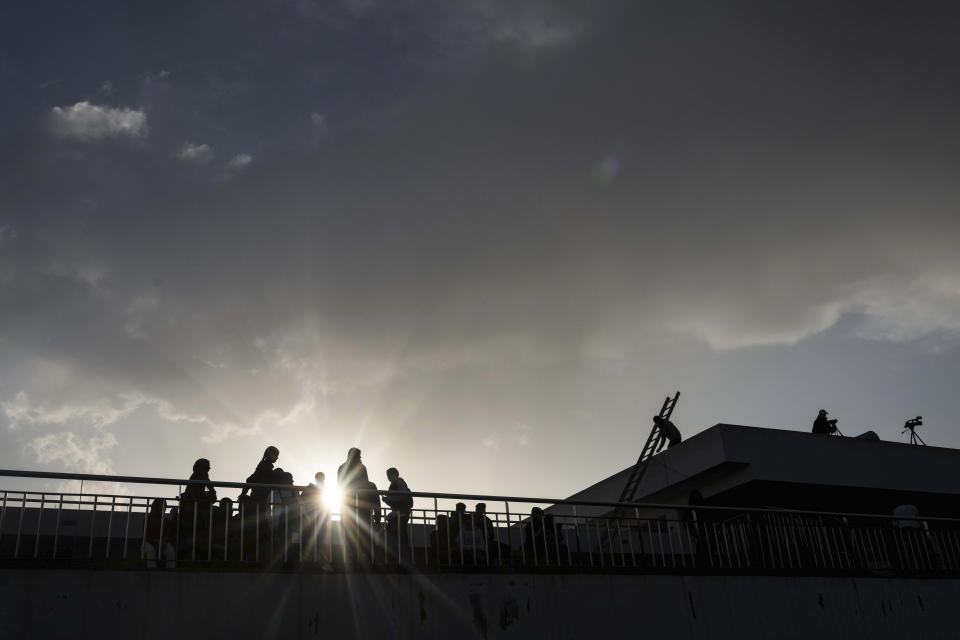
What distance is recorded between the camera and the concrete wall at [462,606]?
36.1 feet

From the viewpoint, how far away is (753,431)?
73.9ft

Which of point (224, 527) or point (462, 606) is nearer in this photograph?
point (224, 527)

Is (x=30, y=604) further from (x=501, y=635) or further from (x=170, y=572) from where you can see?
(x=501, y=635)

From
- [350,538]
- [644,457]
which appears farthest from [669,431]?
[350,538]

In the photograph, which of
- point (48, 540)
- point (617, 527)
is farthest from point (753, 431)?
point (48, 540)

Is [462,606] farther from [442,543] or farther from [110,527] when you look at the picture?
[110,527]

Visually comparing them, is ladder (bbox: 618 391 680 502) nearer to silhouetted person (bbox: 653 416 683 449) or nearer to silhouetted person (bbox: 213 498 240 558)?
silhouetted person (bbox: 653 416 683 449)

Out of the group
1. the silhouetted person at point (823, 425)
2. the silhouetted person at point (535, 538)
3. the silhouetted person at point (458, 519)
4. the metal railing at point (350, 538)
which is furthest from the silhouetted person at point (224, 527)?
the silhouetted person at point (823, 425)

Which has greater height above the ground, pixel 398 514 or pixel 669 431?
pixel 669 431

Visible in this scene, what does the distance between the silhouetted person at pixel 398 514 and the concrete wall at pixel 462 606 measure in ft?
2.01

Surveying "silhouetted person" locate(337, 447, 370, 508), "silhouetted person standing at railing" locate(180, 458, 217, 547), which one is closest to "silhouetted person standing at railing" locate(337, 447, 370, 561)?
"silhouetted person" locate(337, 447, 370, 508)

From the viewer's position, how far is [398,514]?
1341 cm

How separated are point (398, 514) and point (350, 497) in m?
0.78

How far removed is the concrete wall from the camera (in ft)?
36.1
